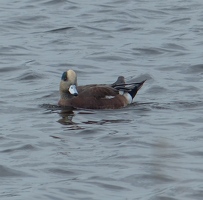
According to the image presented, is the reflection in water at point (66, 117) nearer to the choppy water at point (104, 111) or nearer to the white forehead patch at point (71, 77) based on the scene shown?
the choppy water at point (104, 111)

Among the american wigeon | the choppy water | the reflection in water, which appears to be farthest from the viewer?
the american wigeon

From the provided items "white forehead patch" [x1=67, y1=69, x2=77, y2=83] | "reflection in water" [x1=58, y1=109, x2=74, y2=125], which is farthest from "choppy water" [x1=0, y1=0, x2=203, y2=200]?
"white forehead patch" [x1=67, y1=69, x2=77, y2=83]

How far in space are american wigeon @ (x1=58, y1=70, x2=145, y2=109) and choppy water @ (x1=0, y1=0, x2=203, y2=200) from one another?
0.16 metres

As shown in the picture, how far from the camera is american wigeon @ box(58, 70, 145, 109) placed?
13.4 m

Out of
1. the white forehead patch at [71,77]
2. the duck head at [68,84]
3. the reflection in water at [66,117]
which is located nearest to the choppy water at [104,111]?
the reflection in water at [66,117]

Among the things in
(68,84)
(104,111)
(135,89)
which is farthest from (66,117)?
(135,89)

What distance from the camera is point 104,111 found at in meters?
13.2

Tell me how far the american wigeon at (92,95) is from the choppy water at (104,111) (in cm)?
16

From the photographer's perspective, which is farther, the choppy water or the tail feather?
the tail feather

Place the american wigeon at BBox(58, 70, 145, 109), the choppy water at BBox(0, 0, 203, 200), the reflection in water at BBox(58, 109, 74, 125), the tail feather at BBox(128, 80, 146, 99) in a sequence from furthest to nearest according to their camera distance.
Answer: the tail feather at BBox(128, 80, 146, 99)
the american wigeon at BBox(58, 70, 145, 109)
the reflection in water at BBox(58, 109, 74, 125)
the choppy water at BBox(0, 0, 203, 200)

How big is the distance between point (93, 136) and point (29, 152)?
1.10m

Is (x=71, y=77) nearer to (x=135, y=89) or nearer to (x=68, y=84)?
(x=68, y=84)

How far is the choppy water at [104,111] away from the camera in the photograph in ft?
31.1

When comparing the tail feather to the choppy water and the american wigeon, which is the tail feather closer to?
the american wigeon
